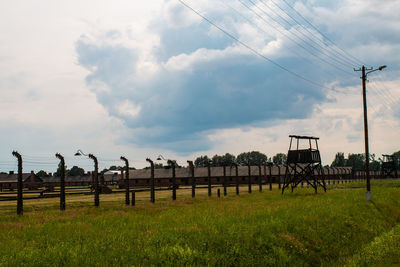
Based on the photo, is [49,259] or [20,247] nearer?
[49,259]

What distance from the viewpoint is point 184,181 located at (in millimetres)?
96688

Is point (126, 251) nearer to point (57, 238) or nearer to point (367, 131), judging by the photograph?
point (57, 238)

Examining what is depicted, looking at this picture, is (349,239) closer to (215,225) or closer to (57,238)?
(215,225)

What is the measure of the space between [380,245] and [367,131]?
55.8ft

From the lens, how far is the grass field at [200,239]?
36.4 feet

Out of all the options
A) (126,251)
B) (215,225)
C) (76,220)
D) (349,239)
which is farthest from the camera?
(349,239)

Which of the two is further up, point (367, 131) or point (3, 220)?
point (367, 131)

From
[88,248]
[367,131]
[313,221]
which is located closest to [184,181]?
[367,131]

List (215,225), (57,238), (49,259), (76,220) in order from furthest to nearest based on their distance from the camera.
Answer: (76,220), (215,225), (57,238), (49,259)

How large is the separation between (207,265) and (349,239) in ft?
34.8

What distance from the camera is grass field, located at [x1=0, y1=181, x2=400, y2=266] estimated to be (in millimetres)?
11102

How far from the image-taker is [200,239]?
13.1m

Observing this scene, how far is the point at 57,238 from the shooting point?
41.8ft

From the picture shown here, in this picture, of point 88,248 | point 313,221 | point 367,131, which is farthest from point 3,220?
point 367,131
